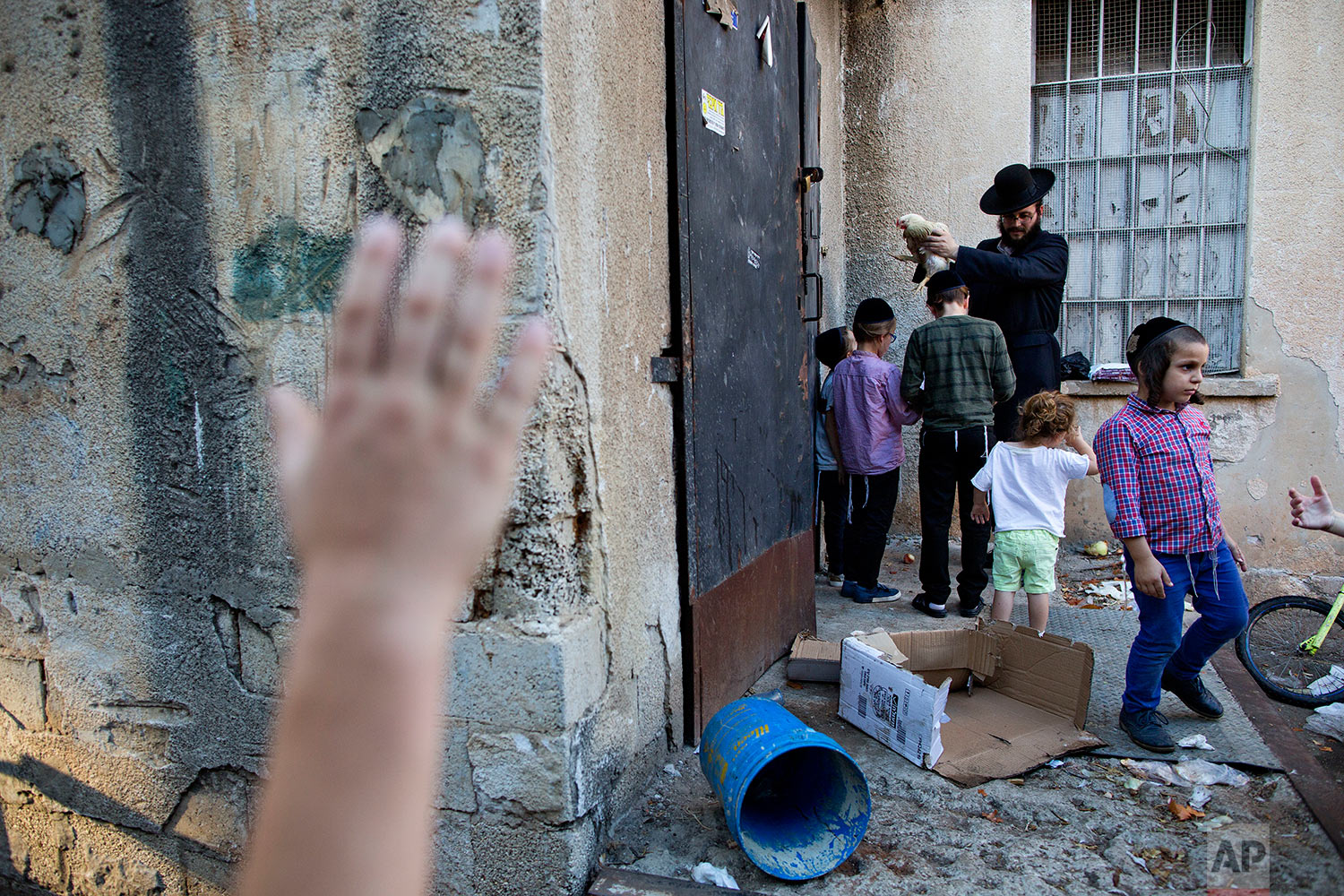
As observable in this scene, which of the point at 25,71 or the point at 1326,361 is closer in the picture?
the point at 25,71

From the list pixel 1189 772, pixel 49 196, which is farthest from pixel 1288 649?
pixel 49 196

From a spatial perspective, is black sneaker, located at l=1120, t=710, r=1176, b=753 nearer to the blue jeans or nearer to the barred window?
the blue jeans

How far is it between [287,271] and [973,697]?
2.90 metres

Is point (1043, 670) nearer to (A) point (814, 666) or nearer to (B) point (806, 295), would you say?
(A) point (814, 666)

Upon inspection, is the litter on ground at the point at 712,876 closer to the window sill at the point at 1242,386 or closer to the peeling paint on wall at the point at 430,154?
the peeling paint on wall at the point at 430,154

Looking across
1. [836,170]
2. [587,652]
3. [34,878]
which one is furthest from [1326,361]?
[34,878]

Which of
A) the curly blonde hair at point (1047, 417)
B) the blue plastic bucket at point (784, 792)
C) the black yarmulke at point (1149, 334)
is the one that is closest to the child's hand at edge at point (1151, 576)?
the black yarmulke at point (1149, 334)

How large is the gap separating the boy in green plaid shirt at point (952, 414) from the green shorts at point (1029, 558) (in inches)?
20.2

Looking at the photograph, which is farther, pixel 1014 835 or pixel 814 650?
pixel 814 650

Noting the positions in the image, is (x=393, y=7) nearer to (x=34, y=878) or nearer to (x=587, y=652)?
(x=587, y=652)

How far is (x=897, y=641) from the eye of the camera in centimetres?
320

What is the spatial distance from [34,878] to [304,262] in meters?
2.19

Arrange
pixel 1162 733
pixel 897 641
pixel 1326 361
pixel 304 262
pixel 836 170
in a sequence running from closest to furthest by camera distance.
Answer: pixel 304 262, pixel 1162 733, pixel 897 641, pixel 1326 361, pixel 836 170

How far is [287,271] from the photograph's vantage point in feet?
6.66
